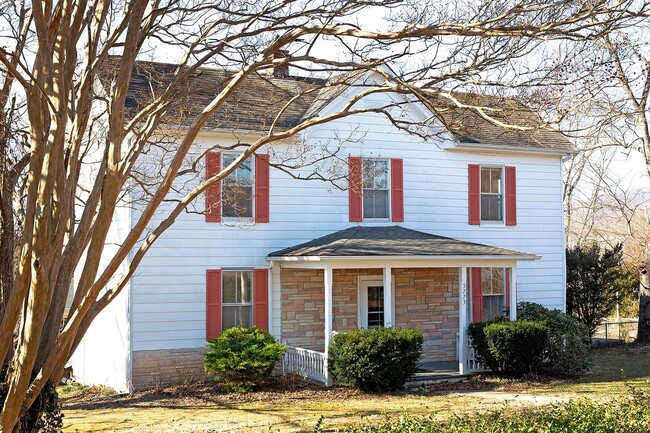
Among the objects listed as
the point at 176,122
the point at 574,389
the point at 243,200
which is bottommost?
the point at 574,389

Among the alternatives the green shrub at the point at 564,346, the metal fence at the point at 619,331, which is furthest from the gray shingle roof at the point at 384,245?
the metal fence at the point at 619,331

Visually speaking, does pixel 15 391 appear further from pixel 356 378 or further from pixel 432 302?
pixel 432 302

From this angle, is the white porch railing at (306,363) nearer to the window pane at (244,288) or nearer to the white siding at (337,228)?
the white siding at (337,228)

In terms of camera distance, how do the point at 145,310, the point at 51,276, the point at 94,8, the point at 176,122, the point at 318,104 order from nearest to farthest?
the point at 51,276, the point at 94,8, the point at 176,122, the point at 145,310, the point at 318,104

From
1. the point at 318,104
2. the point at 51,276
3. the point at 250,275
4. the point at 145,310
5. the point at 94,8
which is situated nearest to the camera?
the point at 51,276

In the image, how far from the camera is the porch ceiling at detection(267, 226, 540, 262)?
16.0 m

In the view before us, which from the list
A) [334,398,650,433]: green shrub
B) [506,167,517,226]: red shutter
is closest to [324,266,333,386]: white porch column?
[506,167,517,226]: red shutter

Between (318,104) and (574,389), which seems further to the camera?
(318,104)

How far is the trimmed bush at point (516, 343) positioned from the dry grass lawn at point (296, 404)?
17.9 inches

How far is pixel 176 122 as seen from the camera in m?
14.4

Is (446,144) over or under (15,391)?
over

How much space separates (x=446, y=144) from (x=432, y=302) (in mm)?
3865

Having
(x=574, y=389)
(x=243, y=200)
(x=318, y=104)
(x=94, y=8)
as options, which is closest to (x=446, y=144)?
(x=318, y=104)

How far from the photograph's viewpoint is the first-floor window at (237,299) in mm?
17031
